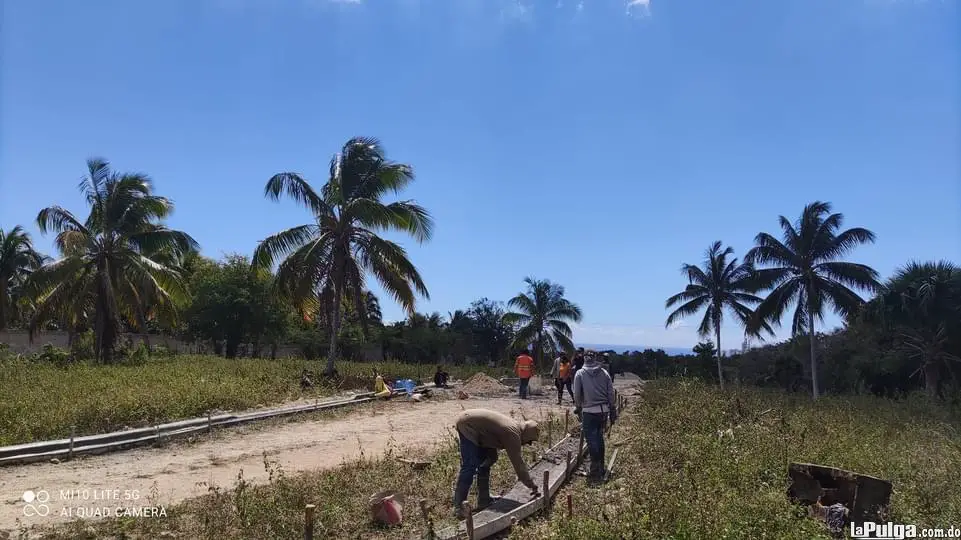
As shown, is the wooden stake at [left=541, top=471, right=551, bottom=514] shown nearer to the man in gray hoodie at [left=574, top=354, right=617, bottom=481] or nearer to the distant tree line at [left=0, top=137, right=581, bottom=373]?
the man in gray hoodie at [left=574, top=354, right=617, bottom=481]

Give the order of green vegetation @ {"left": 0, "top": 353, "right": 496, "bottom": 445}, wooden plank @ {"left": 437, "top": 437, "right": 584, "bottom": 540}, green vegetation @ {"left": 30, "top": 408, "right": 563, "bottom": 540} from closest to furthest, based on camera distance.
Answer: wooden plank @ {"left": 437, "top": 437, "right": 584, "bottom": 540} < green vegetation @ {"left": 30, "top": 408, "right": 563, "bottom": 540} < green vegetation @ {"left": 0, "top": 353, "right": 496, "bottom": 445}

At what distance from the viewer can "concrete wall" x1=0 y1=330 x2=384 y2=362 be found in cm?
2922

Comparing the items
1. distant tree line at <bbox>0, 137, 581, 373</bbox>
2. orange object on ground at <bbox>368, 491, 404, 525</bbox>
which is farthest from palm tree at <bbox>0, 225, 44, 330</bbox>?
orange object on ground at <bbox>368, 491, 404, 525</bbox>

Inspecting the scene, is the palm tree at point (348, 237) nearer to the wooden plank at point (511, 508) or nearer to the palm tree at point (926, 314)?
the wooden plank at point (511, 508)

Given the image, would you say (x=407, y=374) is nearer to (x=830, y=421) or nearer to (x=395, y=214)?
(x=395, y=214)

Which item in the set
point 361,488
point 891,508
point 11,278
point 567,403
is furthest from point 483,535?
point 11,278

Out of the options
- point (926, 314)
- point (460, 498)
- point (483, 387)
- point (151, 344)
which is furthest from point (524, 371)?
point (151, 344)

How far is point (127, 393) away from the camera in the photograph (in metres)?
11.1

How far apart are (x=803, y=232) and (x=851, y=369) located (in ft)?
23.7

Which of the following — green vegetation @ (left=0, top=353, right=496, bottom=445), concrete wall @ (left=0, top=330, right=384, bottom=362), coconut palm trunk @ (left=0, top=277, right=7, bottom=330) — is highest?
coconut palm trunk @ (left=0, top=277, right=7, bottom=330)

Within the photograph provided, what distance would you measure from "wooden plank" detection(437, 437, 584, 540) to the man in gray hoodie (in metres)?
0.44

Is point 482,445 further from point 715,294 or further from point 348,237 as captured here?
point 715,294

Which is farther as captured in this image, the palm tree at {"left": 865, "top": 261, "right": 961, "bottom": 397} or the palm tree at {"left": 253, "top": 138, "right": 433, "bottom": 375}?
the palm tree at {"left": 865, "top": 261, "right": 961, "bottom": 397}

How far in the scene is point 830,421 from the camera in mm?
9906
